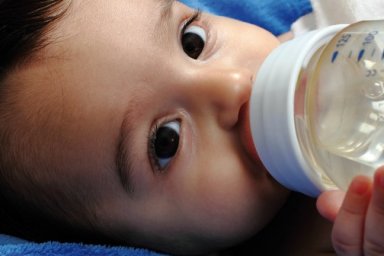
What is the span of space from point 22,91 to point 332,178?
0.48 m

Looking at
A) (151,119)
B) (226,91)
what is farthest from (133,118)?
(226,91)

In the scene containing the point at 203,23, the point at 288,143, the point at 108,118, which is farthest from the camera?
the point at 203,23

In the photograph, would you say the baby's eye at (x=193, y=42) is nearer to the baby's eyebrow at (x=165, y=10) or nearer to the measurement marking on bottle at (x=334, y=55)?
the baby's eyebrow at (x=165, y=10)

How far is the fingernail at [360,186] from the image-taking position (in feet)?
1.77

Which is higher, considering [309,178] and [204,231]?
[309,178]

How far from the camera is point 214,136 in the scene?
2.52 ft

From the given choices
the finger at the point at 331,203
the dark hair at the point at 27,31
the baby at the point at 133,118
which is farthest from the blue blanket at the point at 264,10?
the finger at the point at 331,203

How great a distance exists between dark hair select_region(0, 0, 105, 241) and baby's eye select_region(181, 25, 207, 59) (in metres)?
0.20

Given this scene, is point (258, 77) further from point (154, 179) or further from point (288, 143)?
point (154, 179)

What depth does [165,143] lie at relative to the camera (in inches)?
31.6

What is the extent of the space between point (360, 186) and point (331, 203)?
81mm

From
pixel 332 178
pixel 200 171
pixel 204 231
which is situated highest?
pixel 332 178

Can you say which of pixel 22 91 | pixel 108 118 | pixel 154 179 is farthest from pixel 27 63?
pixel 154 179

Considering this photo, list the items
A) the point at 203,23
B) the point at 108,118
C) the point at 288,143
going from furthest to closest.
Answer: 1. the point at 203,23
2. the point at 108,118
3. the point at 288,143
